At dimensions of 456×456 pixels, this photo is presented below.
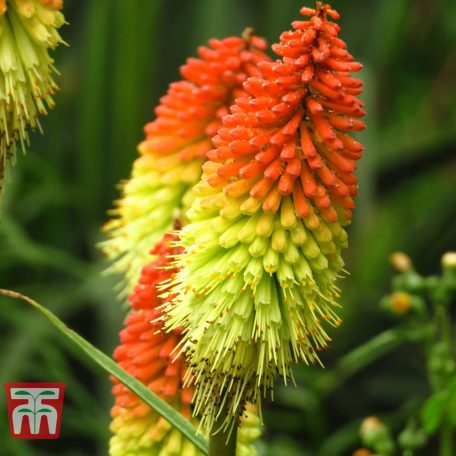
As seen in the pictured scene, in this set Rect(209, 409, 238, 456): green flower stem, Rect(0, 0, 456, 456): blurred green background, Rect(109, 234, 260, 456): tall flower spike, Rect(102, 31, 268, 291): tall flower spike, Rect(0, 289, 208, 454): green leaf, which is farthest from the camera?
Rect(0, 0, 456, 456): blurred green background

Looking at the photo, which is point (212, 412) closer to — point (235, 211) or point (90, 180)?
point (235, 211)

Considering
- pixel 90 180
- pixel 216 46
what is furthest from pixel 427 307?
pixel 216 46

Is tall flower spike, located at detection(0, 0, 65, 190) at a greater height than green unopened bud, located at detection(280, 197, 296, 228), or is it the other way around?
tall flower spike, located at detection(0, 0, 65, 190)

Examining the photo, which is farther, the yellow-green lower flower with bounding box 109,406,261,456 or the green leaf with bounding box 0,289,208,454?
the yellow-green lower flower with bounding box 109,406,261,456

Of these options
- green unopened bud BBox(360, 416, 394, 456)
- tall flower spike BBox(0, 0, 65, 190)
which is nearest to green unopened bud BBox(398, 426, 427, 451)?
green unopened bud BBox(360, 416, 394, 456)

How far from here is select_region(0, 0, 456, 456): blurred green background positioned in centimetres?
430

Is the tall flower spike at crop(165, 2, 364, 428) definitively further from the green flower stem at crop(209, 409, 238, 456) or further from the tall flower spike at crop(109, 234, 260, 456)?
the tall flower spike at crop(109, 234, 260, 456)

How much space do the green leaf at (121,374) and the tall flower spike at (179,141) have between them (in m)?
0.61

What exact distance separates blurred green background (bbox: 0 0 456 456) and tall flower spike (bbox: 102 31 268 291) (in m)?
1.47

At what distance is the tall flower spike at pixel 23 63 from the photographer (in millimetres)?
1747

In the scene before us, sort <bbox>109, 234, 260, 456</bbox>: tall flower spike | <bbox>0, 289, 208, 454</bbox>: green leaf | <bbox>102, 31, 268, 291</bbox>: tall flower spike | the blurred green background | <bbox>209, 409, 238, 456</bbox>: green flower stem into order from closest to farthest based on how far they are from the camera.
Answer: <bbox>0, 289, 208, 454</bbox>: green leaf
<bbox>209, 409, 238, 456</bbox>: green flower stem
<bbox>109, 234, 260, 456</bbox>: tall flower spike
<bbox>102, 31, 268, 291</bbox>: tall flower spike
the blurred green background

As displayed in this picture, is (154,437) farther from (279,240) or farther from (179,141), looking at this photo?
(179,141)

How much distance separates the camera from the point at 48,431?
5.54 feet

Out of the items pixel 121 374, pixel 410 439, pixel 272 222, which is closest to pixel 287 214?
pixel 272 222
